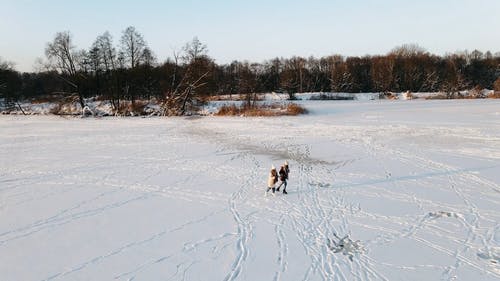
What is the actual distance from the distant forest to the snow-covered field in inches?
915

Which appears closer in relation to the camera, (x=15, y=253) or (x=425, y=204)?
(x=15, y=253)

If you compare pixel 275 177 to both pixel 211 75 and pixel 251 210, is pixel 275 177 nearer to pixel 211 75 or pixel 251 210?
pixel 251 210

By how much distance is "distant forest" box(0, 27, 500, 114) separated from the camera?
43.2 m

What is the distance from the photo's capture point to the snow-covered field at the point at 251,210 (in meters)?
7.61

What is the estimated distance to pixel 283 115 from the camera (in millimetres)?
33875

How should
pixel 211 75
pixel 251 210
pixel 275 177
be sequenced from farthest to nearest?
pixel 211 75, pixel 275 177, pixel 251 210

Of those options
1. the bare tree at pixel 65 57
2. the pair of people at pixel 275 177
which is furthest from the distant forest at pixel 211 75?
the pair of people at pixel 275 177

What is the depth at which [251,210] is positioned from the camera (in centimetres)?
1062

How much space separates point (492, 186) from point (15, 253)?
546 inches

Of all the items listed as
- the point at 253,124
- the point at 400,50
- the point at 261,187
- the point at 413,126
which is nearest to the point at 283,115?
the point at 253,124

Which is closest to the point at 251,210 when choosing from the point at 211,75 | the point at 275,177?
the point at 275,177

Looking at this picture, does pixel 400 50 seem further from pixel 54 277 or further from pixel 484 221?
pixel 54 277

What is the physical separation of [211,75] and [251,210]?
33.6 metres

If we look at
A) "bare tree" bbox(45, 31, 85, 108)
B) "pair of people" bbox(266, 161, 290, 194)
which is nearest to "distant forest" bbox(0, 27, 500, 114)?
"bare tree" bbox(45, 31, 85, 108)
